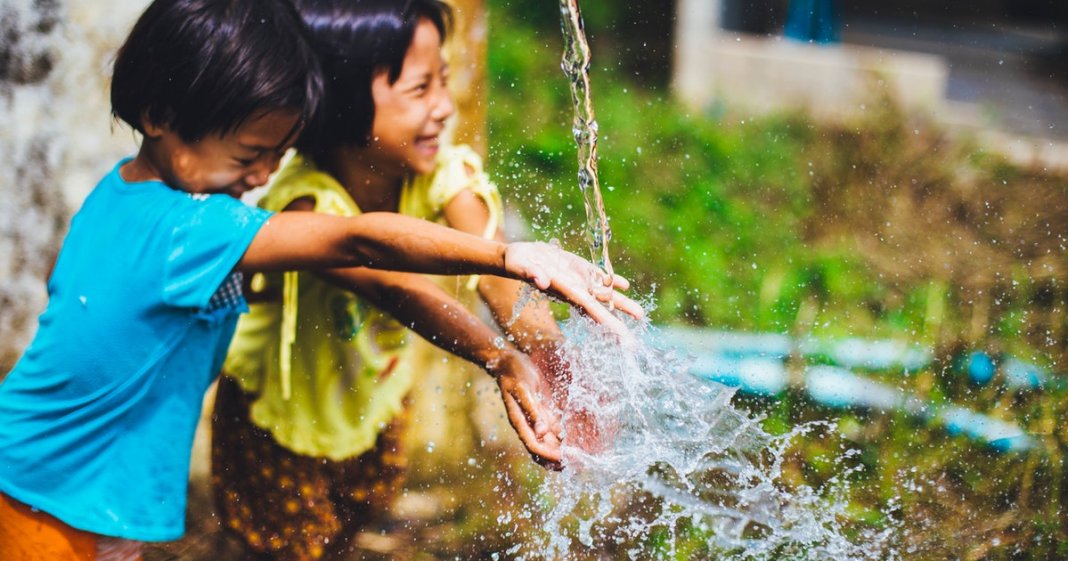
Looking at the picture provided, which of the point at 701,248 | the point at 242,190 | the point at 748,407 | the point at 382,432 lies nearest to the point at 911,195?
the point at 701,248

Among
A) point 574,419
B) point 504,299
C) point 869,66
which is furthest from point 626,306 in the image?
point 869,66

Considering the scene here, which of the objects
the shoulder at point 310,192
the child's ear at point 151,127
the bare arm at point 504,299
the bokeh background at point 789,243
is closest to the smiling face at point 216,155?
the child's ear at point 151,127

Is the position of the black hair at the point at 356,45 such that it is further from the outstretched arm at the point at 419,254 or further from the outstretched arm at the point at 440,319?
the outstretched arm at the point at 419,254

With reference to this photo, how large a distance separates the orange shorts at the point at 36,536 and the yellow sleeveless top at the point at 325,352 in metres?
0.57

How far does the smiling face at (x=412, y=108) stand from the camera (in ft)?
7.31

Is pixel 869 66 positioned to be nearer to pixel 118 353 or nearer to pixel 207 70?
pixel 207 70

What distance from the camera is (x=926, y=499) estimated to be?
9.00ft

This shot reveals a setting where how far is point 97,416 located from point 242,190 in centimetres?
45

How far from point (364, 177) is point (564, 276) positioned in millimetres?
818

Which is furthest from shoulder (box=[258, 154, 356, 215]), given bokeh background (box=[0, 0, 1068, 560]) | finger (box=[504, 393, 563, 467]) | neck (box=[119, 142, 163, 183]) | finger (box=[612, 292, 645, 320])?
bokeh background (box=[0, 0, 1068, 560])

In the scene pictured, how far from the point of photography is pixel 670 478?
2771 millimetres

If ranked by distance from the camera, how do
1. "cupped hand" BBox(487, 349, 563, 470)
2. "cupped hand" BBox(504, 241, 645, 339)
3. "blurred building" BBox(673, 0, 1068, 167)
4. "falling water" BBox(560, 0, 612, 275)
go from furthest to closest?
"blurred building" BBox(673, 0, 1068, 167)
"falling water" BBox(560, 0, 612, 275)
"cupped hand" BBox(487, 349, 563, 470)
"cupped hand" BBox(504, 241, 645, 339)

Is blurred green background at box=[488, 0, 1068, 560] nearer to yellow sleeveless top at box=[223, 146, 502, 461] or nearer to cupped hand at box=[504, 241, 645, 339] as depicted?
yellow sleeveless top at box=[223, 146, 502, 461]

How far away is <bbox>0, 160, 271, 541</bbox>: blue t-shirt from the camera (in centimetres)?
181
